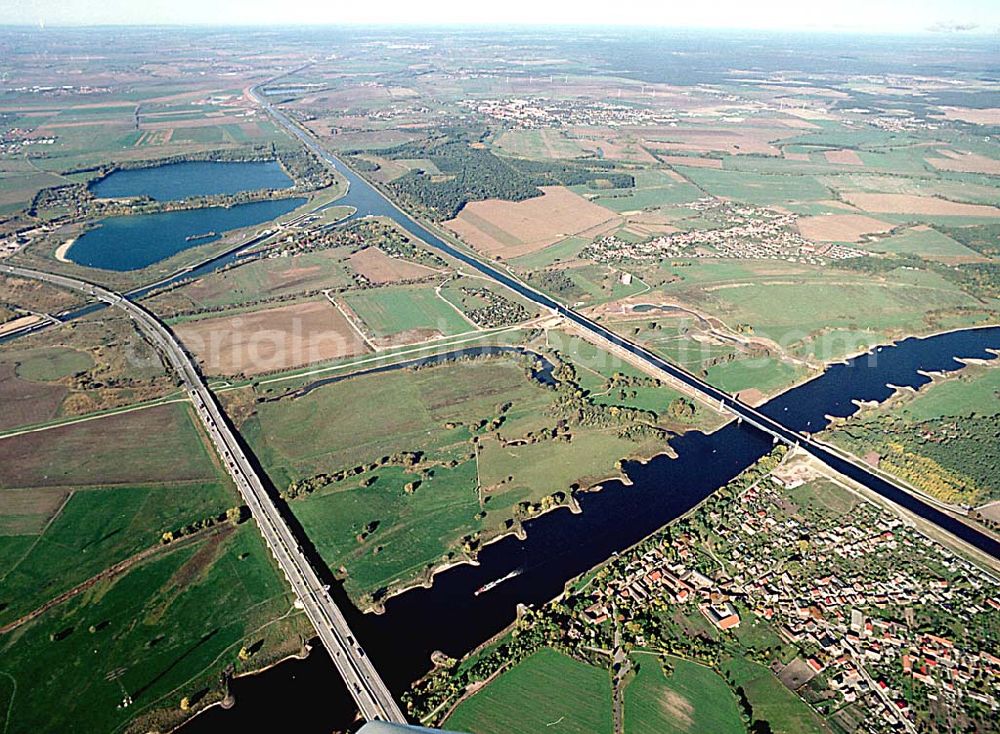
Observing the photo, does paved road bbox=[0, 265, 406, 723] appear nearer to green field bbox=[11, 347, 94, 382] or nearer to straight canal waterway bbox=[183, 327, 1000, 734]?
straight canal waterway bbox=[183, 327, 1000, 734]

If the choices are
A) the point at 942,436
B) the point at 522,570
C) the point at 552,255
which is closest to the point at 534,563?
the point at 522,570

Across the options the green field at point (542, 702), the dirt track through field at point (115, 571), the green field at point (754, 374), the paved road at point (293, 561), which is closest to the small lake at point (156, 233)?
the paved road at point (293, 561)

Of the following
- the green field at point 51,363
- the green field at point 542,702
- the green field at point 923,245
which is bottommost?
the green field at point 542,702

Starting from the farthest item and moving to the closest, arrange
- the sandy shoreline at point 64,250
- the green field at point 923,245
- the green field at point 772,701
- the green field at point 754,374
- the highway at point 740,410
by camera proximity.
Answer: the green field at point 923,245 < the sandy shoreline at point 64,250 < the green field at point 754,374 < the highway at point 740,410 < the green field at point 772,701

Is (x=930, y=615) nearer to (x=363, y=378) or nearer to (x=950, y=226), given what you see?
(x=363, y=378)

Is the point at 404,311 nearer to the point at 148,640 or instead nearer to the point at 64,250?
the point at 148,640

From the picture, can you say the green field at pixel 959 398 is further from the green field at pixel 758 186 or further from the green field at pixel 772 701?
the green field at pixel 758 186

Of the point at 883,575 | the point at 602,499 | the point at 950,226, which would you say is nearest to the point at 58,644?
the point at 602,499
